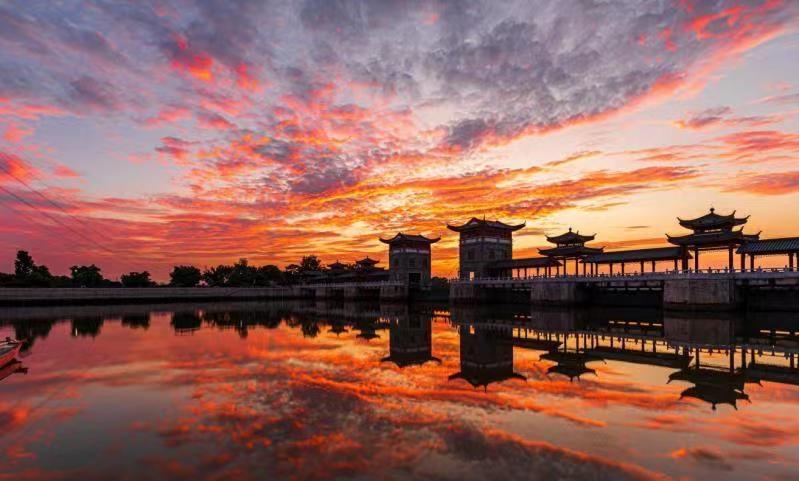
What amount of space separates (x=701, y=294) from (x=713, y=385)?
2750cm

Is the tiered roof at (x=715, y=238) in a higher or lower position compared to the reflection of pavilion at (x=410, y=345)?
higher

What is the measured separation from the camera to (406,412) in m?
10.4

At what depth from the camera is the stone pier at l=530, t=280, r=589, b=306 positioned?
4619 centimetres

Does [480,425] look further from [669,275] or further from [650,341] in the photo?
[669,275]

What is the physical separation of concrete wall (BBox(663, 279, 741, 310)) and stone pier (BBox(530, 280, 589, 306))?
903 centimetres

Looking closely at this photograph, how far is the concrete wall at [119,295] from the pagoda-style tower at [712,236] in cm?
6981

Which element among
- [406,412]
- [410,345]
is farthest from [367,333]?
[406,412]

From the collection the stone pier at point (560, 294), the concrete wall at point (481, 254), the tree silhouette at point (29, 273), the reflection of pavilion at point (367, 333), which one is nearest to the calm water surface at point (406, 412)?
the reflection of pavilion at point (367, 333)

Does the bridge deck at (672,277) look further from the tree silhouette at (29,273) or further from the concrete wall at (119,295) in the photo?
the tree silhouette at (29,273)

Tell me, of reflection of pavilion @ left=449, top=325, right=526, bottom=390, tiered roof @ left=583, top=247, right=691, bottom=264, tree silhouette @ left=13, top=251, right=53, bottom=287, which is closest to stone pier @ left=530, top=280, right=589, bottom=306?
tiered roof @ left=583, top=247, right=691, bottom=264

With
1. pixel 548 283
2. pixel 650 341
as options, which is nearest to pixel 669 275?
pixel 548 283

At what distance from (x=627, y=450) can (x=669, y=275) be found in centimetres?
3565

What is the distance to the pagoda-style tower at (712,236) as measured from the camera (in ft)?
127

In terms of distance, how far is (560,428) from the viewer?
9141mm
